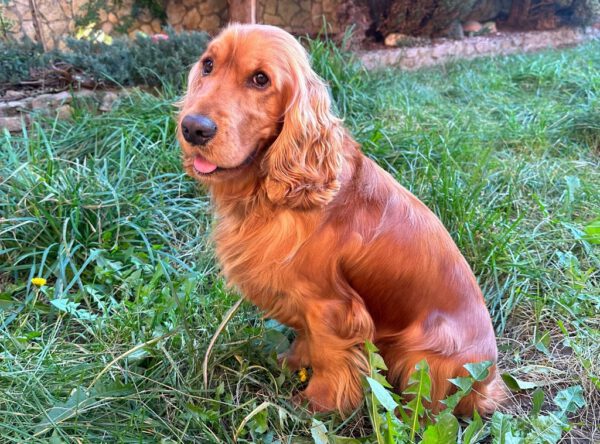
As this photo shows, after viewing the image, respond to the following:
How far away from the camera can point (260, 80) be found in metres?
1.80

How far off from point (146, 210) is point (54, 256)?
1.98 ft

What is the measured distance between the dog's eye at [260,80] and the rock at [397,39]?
684cm

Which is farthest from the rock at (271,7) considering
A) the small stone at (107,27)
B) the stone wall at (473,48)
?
the small stone at (107,27)

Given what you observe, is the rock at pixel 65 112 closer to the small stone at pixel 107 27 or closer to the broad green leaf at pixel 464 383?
the broad green leaf at pixel 464 383

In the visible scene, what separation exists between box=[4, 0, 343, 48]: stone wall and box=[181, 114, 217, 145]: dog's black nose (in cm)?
673

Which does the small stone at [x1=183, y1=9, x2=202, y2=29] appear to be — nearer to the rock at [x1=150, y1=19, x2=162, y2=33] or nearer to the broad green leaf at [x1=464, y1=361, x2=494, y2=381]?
the rock at [x1=150, y1=19, x2=162, y2=33]

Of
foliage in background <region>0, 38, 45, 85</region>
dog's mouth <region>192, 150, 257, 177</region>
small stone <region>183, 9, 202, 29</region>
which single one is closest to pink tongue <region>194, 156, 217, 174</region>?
dog's mouth <region>192, 150, 257, 177</region>

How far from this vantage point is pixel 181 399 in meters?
2.11

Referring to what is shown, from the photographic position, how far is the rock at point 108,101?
4.47m

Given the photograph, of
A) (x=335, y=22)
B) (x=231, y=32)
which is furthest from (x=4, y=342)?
(x=335, y=22)

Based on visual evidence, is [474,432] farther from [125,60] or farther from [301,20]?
[301,20]

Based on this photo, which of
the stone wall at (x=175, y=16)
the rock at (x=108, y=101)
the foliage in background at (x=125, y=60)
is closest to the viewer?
the rock at (x=108, y=101)

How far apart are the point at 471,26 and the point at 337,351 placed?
9.00 m

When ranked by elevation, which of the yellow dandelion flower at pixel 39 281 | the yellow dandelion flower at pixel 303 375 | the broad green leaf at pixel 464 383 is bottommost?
the yellow dandelion flower at pixel 303 375
